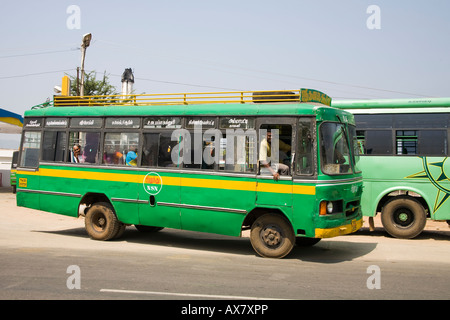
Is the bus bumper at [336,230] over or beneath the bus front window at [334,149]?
beneath

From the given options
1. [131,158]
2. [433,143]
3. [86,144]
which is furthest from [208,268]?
[433,143]

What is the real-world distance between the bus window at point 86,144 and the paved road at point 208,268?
1909 millimetres

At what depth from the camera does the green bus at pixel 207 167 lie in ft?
28.5

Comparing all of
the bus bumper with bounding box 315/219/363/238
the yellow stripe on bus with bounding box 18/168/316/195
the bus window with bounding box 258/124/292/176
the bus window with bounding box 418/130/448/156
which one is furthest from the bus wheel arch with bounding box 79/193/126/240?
the bus window with bounding box 418/130/448/156

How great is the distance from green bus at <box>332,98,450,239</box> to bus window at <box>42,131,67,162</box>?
25.0ft

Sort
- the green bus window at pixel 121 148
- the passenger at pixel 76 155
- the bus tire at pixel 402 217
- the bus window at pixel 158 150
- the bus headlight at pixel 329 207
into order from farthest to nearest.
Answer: the bus tire at pixel 402 217 → the passenger at pixel 76 155 → the green bus window at pixel 121 148 → the bus window at pixel 158 150 → the bus headlight at pixel 329 207

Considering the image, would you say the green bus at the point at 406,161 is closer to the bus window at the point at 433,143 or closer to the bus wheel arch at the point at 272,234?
the bus window at the point at 433,143

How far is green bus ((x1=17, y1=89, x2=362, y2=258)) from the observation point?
868cm

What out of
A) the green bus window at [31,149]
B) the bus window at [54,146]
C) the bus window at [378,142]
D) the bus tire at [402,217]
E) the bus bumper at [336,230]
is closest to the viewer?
the bus bumper at [336,230]

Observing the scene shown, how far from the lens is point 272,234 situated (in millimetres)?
9023

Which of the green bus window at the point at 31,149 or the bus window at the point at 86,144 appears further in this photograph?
the green bus window at the point at 31,149

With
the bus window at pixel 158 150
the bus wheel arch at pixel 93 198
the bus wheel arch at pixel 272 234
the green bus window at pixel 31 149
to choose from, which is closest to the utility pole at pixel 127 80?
the green bus window at pixel 31 149

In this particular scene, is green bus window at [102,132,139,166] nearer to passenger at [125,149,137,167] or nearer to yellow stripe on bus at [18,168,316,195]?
passenger at [125,149,137,167]
